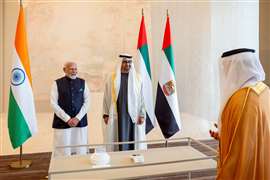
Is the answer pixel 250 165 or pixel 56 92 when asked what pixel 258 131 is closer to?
pixel 250 165

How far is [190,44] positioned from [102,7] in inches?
98.4

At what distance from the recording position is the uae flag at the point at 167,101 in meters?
4.66

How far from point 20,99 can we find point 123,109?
138cm

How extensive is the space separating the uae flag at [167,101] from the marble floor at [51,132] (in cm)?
200

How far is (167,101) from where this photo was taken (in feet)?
15.3

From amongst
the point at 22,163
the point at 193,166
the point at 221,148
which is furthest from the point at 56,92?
the point at 221,148

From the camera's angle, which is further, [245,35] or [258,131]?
[245,35]

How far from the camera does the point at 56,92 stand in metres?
4.50

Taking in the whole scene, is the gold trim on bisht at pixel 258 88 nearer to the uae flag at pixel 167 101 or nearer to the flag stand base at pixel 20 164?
the uae flag at pixel 167 101

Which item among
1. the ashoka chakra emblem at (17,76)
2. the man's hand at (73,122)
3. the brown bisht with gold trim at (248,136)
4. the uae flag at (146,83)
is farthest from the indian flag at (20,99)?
the brown bisht with gold trim at (248,136)

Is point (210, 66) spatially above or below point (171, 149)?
above

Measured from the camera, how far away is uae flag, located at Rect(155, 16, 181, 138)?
15.3 ft

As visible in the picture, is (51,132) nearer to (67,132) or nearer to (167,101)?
(67,132)

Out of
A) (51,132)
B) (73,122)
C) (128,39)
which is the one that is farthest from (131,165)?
(128,39)
